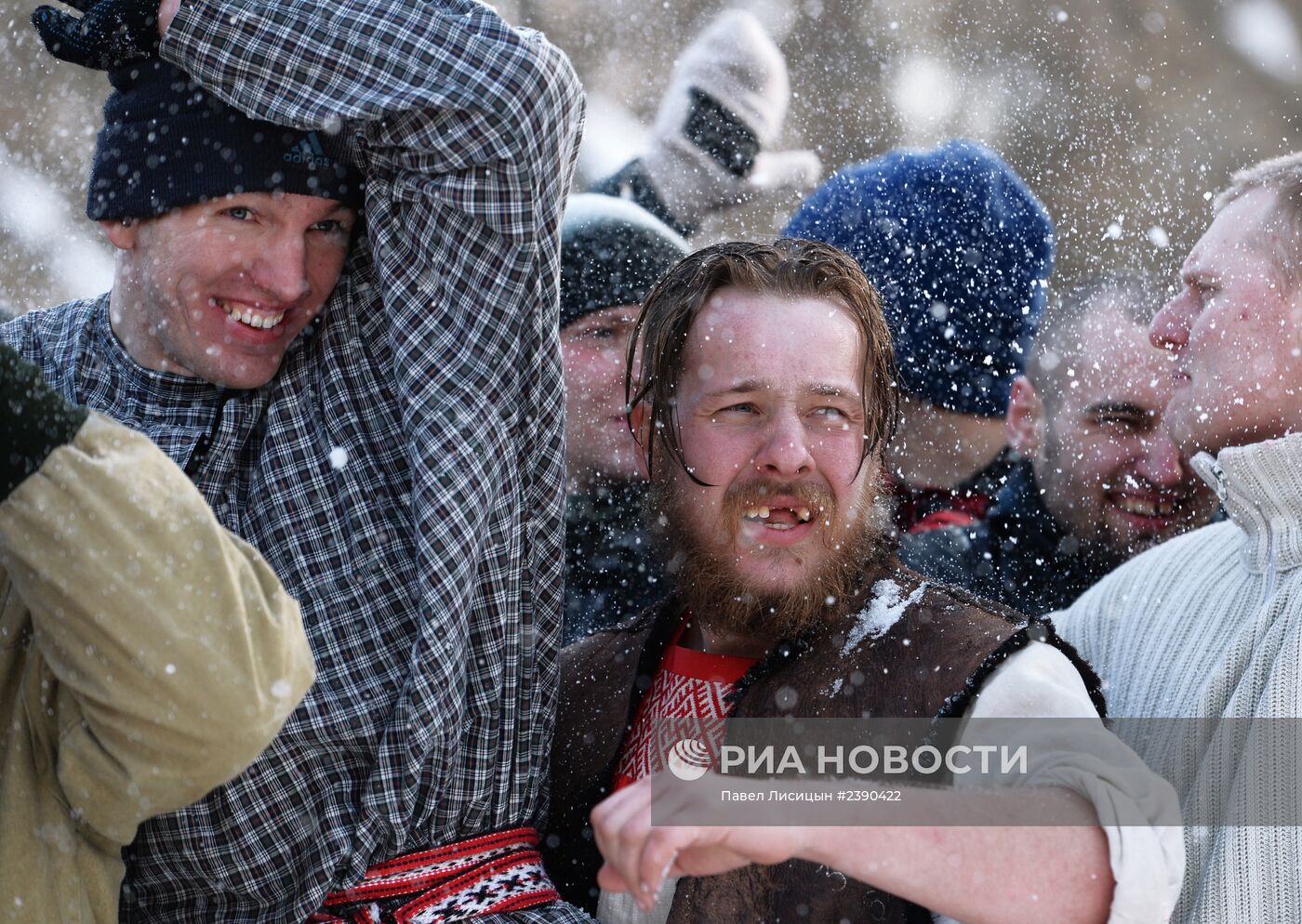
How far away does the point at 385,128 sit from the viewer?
209cm

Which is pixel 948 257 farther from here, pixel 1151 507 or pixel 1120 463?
pixel 1151 507

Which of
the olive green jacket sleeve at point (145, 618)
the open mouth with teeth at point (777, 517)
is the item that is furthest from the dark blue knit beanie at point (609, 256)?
the olive green jacket sleeve at point (145, 618)

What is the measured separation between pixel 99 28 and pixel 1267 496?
71.4 inches

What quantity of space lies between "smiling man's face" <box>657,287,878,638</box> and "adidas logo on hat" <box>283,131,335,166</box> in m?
0.63

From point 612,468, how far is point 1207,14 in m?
7.85

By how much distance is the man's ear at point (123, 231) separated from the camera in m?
2.33

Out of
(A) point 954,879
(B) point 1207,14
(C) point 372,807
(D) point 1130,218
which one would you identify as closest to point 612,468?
(C) point 372,807

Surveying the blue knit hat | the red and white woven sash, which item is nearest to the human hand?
the red and white woven sash

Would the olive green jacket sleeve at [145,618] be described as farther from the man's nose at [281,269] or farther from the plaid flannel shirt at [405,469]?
the man's nose at [281,269]

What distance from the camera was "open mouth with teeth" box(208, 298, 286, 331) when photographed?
2.24 m

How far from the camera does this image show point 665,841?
5.01ft

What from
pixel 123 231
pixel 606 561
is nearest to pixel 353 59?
pixel 123 231

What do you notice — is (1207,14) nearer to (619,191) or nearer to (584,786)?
(619,191)

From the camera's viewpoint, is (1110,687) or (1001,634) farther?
(1110,687)
